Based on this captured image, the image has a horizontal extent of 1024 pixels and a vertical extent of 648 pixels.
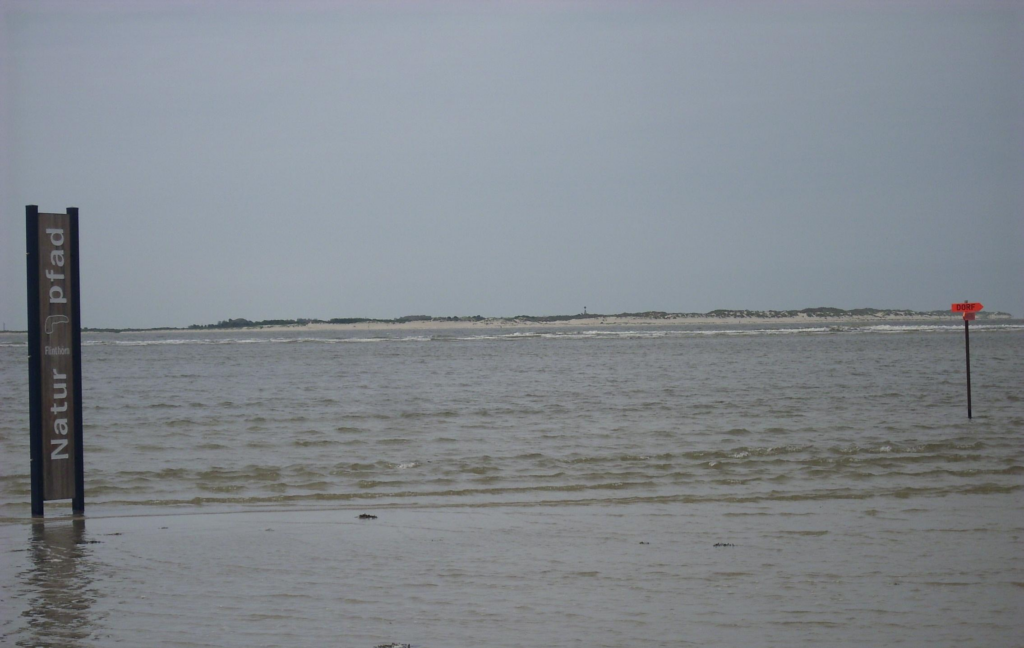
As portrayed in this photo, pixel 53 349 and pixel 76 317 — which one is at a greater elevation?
pixel 76 317

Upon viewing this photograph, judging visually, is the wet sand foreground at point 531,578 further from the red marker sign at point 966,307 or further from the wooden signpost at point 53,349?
the red marker sign at point 966,307

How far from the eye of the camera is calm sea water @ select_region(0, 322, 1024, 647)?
5.13m

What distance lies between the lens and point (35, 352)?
26.7 ft

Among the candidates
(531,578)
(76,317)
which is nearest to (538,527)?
(531,578)

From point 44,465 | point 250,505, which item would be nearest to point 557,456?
point 250,505

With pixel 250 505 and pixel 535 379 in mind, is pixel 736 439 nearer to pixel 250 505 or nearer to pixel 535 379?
pixel 250 505

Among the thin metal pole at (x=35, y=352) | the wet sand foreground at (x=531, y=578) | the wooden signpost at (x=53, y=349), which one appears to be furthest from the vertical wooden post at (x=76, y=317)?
the wet sand foreground at (x=531, y=578)

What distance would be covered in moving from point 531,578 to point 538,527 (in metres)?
1.99

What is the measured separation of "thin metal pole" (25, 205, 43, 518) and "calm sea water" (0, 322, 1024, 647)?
63 centimetres

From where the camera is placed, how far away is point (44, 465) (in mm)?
8297

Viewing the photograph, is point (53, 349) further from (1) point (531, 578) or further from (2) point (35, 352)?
(1) point (531, 578)

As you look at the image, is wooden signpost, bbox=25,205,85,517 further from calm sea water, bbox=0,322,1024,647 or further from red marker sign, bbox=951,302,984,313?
red marker sign, bbox=951,302,984,313

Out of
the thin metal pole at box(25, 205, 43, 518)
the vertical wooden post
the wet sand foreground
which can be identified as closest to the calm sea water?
the wet sand foreground

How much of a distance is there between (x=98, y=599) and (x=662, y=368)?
3113 cm
